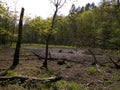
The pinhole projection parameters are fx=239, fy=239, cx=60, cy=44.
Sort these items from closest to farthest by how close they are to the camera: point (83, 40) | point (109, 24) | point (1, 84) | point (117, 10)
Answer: point (1, 84) → point (83, 40) → point (117, 10) → point (109, 24)

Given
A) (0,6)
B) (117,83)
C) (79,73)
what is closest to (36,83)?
(0,6)

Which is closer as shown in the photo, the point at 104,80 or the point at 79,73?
the point at 104,80

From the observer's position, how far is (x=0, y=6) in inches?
502

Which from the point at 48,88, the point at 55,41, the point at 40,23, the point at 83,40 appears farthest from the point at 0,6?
the point at 55,41

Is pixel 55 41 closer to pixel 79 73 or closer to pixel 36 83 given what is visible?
A: pixel 79 73

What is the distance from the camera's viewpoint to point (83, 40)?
60.5 feet

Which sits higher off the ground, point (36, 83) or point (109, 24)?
point (109, 24)

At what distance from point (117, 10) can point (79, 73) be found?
21.9 ft

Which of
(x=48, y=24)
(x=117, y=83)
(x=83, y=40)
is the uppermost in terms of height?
(x=48, y=24)

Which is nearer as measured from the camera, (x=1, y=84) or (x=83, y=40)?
(x=1, y=84)

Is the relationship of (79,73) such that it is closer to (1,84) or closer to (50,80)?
(50,80)

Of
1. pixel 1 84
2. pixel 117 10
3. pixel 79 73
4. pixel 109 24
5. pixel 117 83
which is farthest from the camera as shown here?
pixel 109 24

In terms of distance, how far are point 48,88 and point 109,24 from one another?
23552 mm

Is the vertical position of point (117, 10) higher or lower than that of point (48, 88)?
higher
